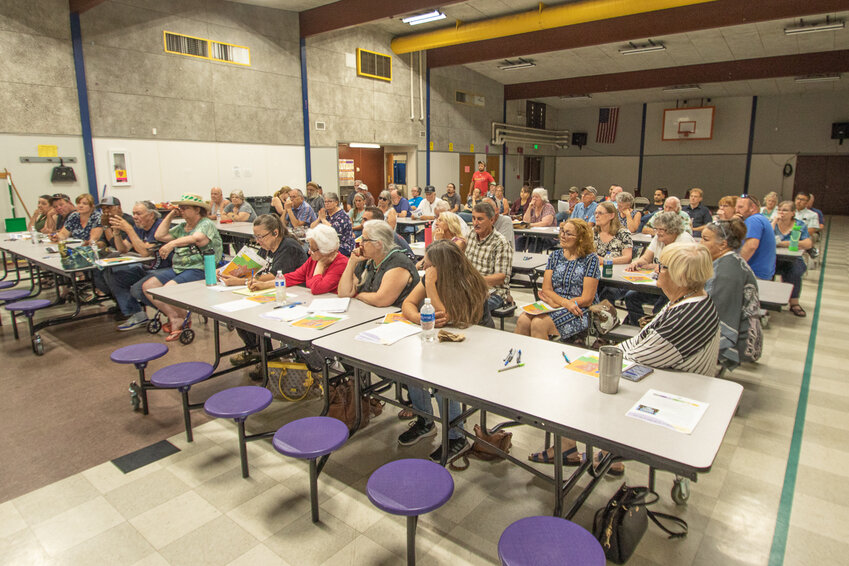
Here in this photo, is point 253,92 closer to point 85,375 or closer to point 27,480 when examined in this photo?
point 85,375

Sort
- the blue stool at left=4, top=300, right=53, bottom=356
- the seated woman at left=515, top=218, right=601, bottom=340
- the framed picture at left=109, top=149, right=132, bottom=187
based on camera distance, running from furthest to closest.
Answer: the framed picture at left=109, top=149, right=132, bottom=187 → the blue stool at left=4, top=300, right=53, bottom=356 → the seated woman at left=515, top=218, right=601, bottom=340

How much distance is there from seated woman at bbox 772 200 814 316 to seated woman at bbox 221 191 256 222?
745 centimetres

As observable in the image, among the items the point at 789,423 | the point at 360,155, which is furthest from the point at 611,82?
the point at 789,423

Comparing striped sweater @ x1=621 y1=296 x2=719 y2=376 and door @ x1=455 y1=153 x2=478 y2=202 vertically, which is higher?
door @ x1=455 y1=153 x2=478 y2=202

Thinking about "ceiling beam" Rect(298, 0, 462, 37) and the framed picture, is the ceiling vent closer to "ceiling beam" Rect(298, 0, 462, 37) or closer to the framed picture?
"ceiling beam" Rect(298, 0, 462, 37)

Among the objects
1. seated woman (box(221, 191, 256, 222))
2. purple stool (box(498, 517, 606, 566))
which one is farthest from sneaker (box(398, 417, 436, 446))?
seated woman (box(221, 191, 256, 222))

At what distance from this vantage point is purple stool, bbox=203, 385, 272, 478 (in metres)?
2.46

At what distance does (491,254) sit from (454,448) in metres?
1.87

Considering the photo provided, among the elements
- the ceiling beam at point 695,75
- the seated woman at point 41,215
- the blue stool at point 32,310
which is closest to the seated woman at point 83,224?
the seated woman at point 41,215

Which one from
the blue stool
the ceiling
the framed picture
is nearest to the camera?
the blue stool

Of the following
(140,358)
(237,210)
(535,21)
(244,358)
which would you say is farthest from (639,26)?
(140,358)

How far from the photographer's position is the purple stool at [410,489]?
5.72 feet

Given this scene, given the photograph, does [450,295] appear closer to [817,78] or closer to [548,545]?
[548,545]

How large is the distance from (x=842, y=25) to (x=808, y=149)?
29.5 ft
